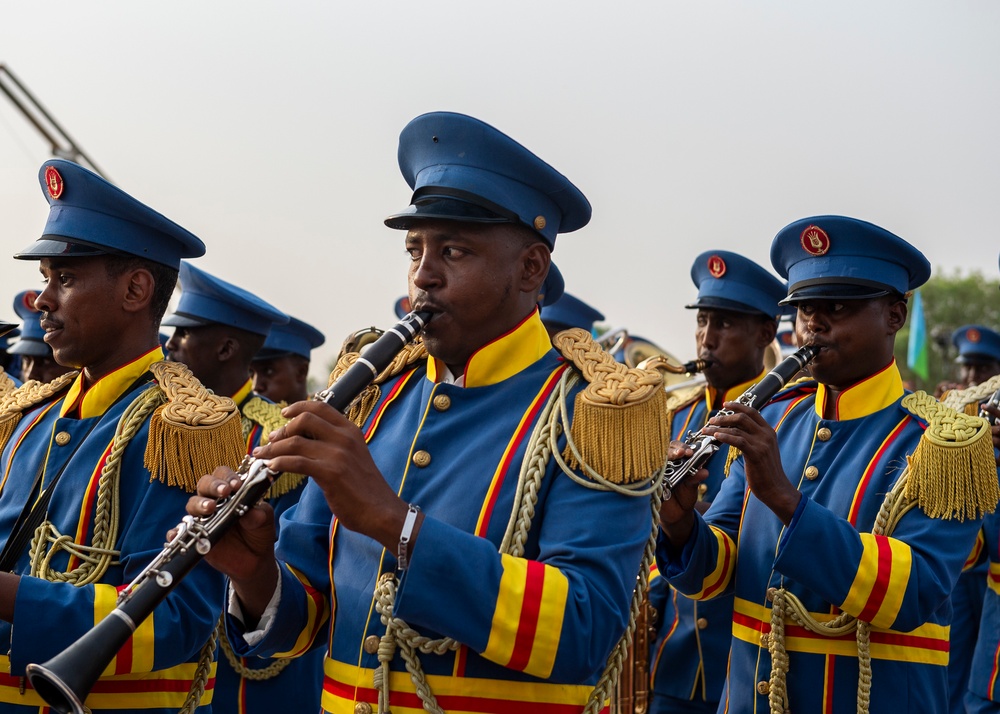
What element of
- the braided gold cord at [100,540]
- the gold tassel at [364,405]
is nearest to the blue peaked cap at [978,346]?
the gold tassel at [364,405]

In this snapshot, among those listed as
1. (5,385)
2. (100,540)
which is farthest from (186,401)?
(5,385)

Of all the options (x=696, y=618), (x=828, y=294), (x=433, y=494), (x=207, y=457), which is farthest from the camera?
(x=696, y=618)

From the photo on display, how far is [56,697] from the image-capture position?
2.99m

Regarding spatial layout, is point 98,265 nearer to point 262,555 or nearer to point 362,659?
point 262,555

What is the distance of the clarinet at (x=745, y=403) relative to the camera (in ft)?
14.7

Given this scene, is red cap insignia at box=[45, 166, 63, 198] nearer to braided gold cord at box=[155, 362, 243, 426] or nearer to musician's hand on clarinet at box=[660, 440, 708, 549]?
braided gold cord at box=[155, 362, 243, 426]

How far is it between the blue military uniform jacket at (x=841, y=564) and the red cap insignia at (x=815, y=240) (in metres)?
0.60

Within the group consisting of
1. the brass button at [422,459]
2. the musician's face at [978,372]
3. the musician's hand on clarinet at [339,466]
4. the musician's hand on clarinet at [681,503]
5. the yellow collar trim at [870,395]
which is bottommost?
the musician's hand on clarinet at [339,466]

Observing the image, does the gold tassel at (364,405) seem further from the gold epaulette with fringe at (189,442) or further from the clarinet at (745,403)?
the clarinet at (745,403)

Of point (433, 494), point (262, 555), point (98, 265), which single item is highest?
point (98, 265)

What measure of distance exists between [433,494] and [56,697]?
1.15 m

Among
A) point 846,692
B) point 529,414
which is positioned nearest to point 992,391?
point 846,692

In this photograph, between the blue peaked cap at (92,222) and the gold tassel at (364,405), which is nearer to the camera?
the gold tassel at (364,405)

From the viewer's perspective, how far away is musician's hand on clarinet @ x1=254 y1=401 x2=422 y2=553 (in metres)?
2.91
